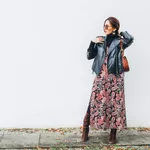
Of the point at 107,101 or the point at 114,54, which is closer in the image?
the point at 114,54

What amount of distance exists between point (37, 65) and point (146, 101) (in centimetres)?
201

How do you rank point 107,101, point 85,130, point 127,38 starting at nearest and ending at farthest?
point 127,38 → point 107,101 → point 85,130

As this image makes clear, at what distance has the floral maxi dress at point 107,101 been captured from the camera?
6.94 m

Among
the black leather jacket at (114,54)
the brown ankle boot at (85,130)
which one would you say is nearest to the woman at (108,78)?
the black leather jacket at (114,54)

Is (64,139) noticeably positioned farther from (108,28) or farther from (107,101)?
(108,28)

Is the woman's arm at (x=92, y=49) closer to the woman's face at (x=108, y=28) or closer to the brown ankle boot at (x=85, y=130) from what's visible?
the woman's face at (x=108, y=28)

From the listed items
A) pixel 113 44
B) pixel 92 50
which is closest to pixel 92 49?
pixel 92 50

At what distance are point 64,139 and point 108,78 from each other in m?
1.25

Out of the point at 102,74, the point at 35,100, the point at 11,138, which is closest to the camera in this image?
the point at 102,74

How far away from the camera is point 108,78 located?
22.7ft

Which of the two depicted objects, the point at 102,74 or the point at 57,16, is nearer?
the point at 102,74

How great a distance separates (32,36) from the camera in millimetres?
7699

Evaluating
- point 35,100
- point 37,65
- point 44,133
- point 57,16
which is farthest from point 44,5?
point 44,133

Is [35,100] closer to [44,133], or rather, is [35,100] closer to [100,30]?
[44,133]
